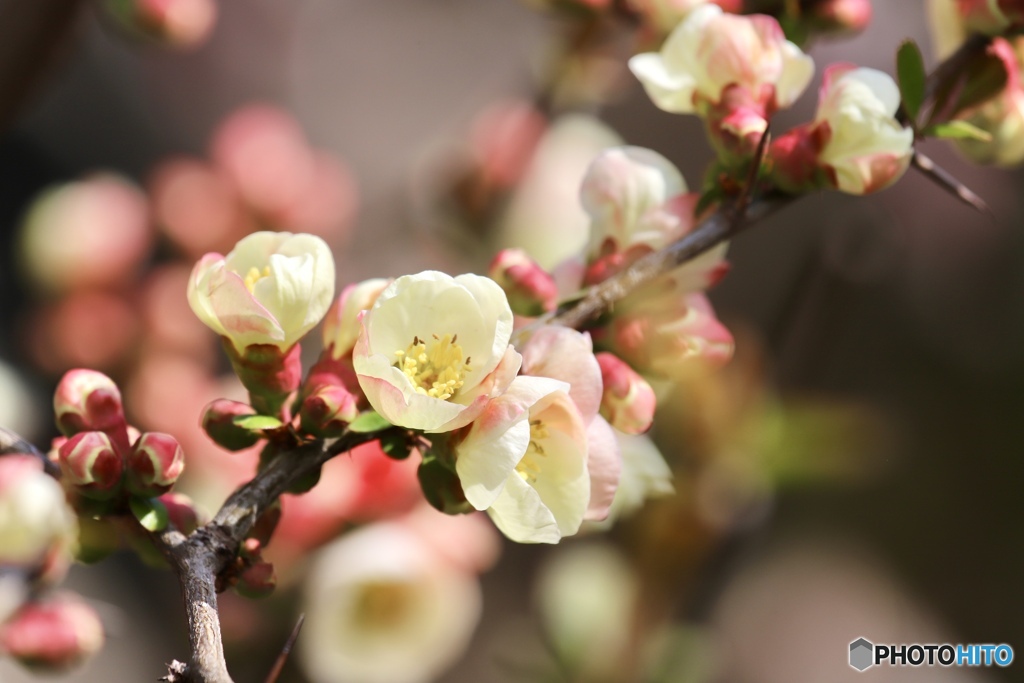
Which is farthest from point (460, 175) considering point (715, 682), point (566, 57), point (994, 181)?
point (994, 181)

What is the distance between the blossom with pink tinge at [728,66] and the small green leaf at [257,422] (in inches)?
8.4

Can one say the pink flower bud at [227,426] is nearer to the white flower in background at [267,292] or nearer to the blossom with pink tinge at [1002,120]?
the white flower in background at [267,292]

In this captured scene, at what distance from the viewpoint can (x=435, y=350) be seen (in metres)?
0.29

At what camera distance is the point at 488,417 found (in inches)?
10.5

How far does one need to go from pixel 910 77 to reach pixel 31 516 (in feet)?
1.22

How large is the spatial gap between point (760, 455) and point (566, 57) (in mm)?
387

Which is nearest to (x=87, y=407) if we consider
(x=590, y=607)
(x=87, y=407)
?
(x=87, y=407)

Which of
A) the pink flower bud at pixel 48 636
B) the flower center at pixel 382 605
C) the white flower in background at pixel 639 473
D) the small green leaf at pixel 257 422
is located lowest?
the flower center at pixel 382 605

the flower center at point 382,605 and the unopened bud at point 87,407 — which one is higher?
the unopened bud at point 87,407

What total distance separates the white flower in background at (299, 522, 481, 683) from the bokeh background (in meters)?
0.08

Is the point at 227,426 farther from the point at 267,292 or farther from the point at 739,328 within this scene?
the point at 739,328

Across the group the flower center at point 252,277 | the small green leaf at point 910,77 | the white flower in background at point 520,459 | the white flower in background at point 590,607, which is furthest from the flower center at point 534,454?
the white flower in background at point 590,607

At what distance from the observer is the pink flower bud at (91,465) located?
0.27m

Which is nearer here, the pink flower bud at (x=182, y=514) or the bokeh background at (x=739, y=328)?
the pink flower bud at (x=182, y=514)
